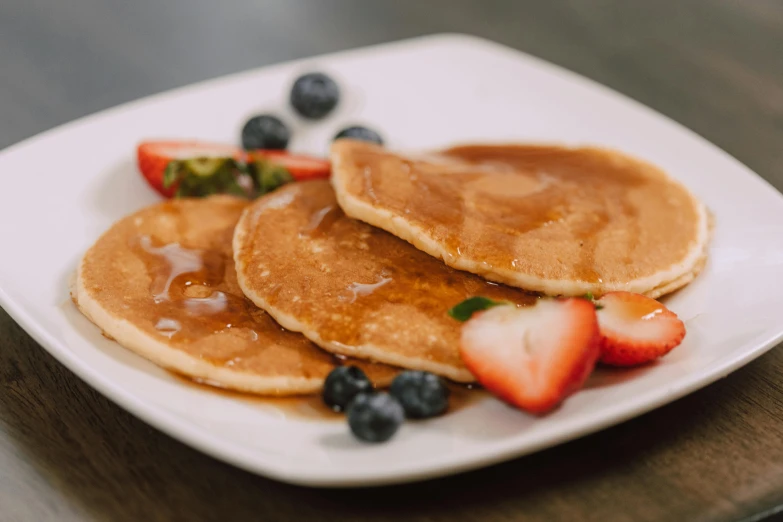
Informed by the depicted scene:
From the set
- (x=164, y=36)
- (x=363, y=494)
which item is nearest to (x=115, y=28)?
(x=164, y=36)

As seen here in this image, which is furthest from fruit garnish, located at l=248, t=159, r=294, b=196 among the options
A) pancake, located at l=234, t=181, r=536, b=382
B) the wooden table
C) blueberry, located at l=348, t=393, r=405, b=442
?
blueberry, located at l=348, t=393, r=405, b=442

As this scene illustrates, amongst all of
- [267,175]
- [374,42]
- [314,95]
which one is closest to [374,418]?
[267,175]

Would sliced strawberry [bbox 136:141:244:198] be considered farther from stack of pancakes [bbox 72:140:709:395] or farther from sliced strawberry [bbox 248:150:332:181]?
stack of pancakes [bbox 72:140:709:395]

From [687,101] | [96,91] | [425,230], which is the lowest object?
[96,91]

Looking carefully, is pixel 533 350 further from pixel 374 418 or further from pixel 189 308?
pixel 189 308

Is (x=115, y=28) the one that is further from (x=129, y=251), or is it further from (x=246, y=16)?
(x=129, y=251)

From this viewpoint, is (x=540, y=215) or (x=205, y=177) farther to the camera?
(x=205, y=177)
